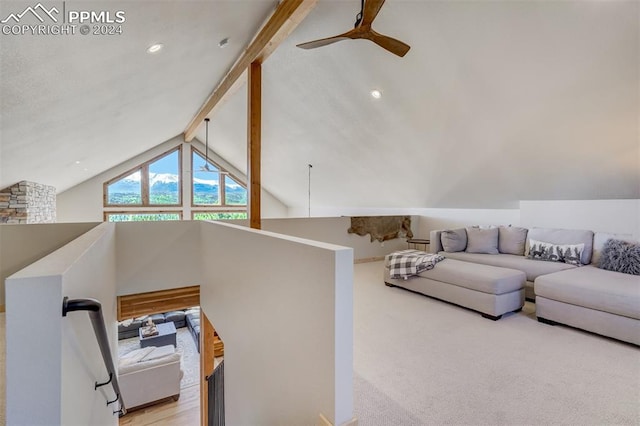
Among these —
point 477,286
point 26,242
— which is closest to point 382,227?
point 477,286

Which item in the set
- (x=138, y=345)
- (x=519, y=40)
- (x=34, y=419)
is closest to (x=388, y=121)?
(x=519, y=40)

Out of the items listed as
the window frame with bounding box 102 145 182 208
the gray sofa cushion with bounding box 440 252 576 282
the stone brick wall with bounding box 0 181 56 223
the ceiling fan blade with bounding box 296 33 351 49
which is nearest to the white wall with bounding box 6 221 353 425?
the ceiling fan blade with bounding box 296 33 351 49

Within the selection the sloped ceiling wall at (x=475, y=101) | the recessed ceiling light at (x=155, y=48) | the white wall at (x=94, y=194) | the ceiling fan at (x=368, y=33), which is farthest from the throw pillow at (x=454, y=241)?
the white wall at (x=94, y=194)

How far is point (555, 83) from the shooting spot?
9.96 ft

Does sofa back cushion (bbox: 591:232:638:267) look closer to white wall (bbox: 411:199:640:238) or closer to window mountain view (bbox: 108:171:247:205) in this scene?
white wall (bbox: 411:199:640:238)

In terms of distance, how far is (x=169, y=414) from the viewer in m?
5.30

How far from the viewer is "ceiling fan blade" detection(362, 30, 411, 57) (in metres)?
2.37

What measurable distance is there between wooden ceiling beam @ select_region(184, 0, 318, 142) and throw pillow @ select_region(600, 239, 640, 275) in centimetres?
Answer: 403

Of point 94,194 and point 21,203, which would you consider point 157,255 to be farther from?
point 94,194

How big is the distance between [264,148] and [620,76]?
6.32 m

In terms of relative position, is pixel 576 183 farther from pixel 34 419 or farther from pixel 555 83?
pixel 34 419

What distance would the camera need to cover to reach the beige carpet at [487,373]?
5.86ft

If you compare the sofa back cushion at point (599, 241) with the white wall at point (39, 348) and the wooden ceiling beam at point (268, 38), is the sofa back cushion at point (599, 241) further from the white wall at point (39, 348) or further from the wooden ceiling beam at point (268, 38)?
the white wall at point (39, 348)

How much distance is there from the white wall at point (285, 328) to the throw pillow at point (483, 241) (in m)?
3.55
